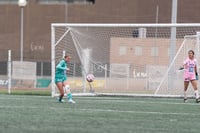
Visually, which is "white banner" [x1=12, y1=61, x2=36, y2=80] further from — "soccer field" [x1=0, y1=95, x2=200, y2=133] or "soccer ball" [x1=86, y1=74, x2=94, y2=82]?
"soccer field" [x1=0, y1=95, x2=200, y2=133]

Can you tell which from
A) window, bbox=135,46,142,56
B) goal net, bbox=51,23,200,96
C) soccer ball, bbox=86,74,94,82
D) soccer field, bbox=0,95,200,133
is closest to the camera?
soccer field, bbox=0,95,200,133

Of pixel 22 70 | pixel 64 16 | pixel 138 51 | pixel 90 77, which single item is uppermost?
pixel 64 16

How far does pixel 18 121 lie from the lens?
11664 mm

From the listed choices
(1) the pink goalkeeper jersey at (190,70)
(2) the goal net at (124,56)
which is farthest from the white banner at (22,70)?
(1) the pink goalkeeper jersey at (190,70)

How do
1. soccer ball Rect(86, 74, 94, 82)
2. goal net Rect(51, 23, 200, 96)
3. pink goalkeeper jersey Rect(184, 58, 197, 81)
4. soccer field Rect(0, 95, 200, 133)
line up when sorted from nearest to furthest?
1. soccer field Rect(0, 95, 200, 133)
2. pink goalkeeper jersey Rect(184, 58, 197, 81)
3. soccer ball Rect(86, 74, 94, 82)
4. goal net Rect(51, 23, 200, 96)

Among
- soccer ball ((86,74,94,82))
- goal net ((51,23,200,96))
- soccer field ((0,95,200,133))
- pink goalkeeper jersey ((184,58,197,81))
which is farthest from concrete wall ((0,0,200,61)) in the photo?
soccer field ((0,95,200,133))

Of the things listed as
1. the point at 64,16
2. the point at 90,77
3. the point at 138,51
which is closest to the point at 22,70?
the point at 138,51

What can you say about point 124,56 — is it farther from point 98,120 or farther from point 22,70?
point 98,120

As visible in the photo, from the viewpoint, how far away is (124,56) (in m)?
24.8

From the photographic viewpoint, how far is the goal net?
2323 centimetres

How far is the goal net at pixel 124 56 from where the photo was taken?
23.2 metres

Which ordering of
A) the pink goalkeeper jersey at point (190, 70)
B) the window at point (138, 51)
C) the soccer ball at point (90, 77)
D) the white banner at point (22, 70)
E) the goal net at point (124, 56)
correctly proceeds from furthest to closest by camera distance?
the white banner at point (22, 70) → the window at point (138, 51) → the goal net at point (124, 56) → the soccer ball at point (90, 77) → the pink goalkeeper jersey at point (190, 70)

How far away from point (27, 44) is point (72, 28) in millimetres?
33102

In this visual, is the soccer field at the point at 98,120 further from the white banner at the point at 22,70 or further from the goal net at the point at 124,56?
the white banner at the point at 22,70
